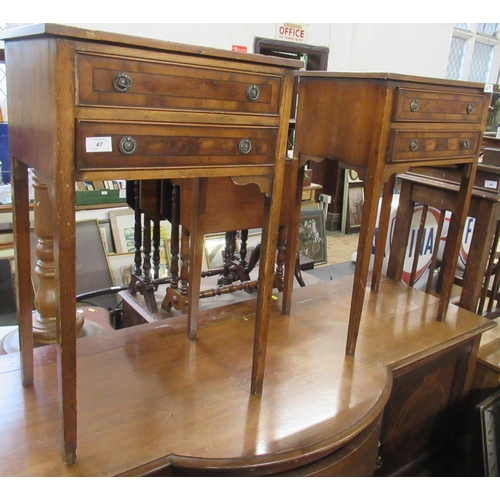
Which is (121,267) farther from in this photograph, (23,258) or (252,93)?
(252,93)

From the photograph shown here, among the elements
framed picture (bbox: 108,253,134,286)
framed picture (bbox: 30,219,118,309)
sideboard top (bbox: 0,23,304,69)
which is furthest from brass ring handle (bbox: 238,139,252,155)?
framed picture (bbox: 108,253,134,286)

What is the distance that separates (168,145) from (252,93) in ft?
0.77

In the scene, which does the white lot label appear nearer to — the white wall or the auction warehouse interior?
the auction warehouse interior

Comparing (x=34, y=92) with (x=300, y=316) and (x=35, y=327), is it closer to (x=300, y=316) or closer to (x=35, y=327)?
(x=35, y=327)

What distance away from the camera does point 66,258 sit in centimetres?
91

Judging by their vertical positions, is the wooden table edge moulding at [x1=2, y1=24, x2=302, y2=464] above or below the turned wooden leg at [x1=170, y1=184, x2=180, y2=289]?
above

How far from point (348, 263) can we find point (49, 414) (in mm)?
3178

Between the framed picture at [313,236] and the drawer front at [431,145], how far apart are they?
2.63 metres

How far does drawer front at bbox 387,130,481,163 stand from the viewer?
1.36 m

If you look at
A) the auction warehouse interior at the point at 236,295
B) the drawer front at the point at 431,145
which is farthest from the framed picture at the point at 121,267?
the drawer front at the point at 431,145

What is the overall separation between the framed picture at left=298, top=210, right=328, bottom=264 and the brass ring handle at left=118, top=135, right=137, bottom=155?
336 cm

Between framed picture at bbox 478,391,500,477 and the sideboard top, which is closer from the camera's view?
the sideboard top

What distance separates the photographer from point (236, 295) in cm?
249

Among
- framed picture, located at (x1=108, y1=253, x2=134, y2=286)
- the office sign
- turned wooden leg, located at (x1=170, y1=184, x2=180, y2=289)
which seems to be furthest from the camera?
the office sign
